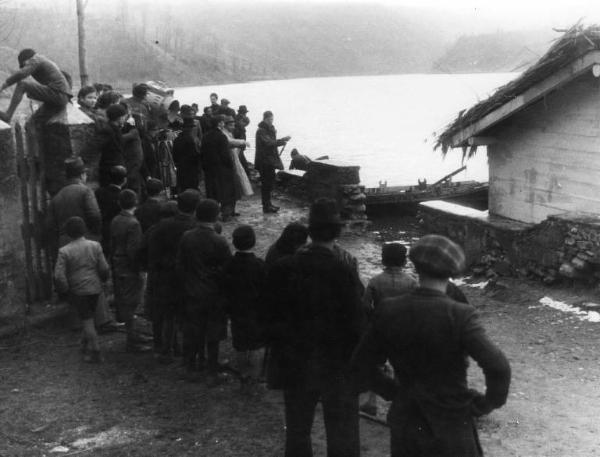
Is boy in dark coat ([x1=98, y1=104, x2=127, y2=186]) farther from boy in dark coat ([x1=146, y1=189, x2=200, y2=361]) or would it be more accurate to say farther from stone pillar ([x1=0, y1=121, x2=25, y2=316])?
boy in dark coat ([x1=146, y1=189, x2=200, y2=361])

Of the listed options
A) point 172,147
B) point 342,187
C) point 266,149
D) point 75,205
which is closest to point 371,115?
point 342,187

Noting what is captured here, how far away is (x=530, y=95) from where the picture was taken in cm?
1101

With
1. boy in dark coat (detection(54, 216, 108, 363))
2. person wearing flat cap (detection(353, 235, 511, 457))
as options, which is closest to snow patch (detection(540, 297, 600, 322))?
boy in dark coat (detection(54, 216, 108, 363))

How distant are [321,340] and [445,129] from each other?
870cm

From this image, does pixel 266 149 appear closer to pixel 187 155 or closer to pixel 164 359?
pixel 187 155

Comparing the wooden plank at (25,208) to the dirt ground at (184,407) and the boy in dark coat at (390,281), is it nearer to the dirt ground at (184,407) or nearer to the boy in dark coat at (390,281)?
the dirt ground at (184,407)

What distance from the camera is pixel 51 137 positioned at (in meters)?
8.45

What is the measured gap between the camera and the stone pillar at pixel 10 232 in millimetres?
7277

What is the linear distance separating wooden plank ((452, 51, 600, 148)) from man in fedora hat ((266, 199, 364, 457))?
6.83 metres

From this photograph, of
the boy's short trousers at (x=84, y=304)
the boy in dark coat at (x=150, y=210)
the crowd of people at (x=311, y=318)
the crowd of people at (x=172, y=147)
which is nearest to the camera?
the crowd of people at (x=311, y=318)

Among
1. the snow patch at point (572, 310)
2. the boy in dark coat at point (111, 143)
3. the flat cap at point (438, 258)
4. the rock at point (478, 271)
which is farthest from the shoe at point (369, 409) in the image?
the rock at point (478, 271)

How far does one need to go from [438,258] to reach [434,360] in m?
0.46

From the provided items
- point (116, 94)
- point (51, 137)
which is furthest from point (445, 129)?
point (51, 137)

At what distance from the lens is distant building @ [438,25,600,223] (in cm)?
1044
